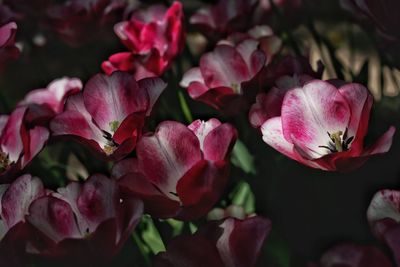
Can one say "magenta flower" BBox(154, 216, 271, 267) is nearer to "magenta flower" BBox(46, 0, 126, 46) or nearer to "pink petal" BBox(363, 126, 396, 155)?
"pink petal" BBox(363, 126, 396, 155)

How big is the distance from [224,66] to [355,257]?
1.44 feet

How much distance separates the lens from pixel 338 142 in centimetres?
84

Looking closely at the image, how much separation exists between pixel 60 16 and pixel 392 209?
74 cm

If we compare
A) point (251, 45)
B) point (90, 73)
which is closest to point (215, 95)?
point (251, 45)

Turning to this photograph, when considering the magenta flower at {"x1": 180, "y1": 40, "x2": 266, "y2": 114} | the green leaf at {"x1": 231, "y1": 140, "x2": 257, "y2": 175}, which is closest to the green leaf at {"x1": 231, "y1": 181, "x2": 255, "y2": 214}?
the green leaf at {"x1": 231, "y1": 140, "x2": 257, "y2": 175}

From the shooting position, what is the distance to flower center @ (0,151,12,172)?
90 centimetres

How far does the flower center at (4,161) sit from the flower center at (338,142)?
38 centimetres

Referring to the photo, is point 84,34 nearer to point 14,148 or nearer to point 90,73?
Answer: point 90,73

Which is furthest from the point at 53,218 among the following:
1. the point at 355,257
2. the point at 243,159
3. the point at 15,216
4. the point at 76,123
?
the point at 243,159

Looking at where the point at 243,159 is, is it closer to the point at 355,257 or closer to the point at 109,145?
the point at 109,145

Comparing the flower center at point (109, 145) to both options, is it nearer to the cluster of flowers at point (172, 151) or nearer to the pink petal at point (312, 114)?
the cluster of flowers at point (172, 151)

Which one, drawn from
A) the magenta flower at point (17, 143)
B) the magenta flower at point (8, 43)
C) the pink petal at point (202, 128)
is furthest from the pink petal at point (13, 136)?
the pink petal at point (202, 128)

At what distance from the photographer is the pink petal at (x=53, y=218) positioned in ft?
2.35

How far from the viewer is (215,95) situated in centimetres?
95
